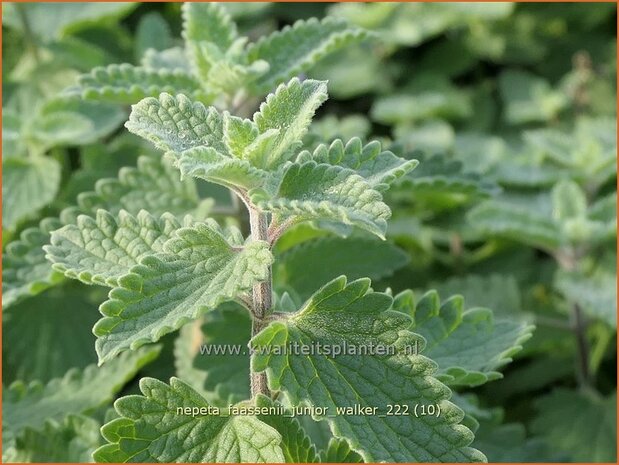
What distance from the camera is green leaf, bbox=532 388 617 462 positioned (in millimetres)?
2289

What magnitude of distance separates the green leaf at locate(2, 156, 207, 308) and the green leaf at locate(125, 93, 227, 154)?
0.56 metres

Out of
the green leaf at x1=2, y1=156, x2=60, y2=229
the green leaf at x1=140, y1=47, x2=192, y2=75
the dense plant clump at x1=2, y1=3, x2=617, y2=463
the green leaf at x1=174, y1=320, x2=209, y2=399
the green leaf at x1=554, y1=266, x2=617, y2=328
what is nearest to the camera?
the dense plant clump at x1=2, y1=3, x2=617, y2=463

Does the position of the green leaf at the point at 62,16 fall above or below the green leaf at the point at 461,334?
above

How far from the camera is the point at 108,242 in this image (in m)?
1.49

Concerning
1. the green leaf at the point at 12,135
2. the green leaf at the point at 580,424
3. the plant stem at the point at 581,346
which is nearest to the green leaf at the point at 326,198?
the green leaf at the point at 12,135

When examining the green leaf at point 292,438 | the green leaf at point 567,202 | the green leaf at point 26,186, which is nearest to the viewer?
the green leaf at point 292,438

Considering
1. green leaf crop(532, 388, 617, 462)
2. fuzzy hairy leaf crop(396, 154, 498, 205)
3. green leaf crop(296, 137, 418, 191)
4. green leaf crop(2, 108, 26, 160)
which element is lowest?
green leaf crop(532, 388, 617, 462)

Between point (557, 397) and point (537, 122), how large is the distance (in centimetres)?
151

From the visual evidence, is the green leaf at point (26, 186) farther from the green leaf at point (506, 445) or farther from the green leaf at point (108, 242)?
the green leaf at point (506, 445)

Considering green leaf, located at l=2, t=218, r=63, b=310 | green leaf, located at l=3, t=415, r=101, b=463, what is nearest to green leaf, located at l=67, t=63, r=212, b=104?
green leaf, located at l=2, t=218, r=63, b=310

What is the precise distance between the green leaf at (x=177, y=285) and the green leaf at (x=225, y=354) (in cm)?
42

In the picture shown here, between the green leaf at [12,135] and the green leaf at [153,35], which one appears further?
the green leaf at [153,35]

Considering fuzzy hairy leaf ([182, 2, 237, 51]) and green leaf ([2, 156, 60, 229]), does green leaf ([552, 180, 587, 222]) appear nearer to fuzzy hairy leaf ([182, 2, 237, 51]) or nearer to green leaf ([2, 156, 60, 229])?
fuzzy hairy leaf ([182, 2, 237, 51])

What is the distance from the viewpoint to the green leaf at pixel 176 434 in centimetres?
132
